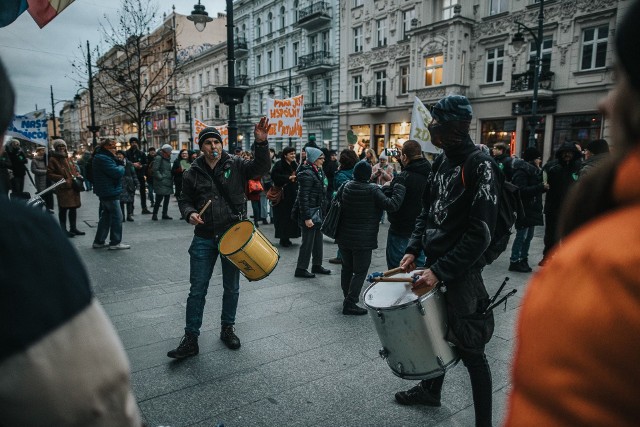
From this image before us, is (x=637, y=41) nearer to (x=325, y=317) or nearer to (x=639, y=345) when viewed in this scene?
(x=639, y=345)

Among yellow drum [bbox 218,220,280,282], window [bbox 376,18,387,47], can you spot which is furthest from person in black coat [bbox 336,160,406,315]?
window [bbox 376,18,387,47]

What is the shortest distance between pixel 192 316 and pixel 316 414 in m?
1.53

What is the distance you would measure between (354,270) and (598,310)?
4.39 m

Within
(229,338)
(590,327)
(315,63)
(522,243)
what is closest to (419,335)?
(590,327)

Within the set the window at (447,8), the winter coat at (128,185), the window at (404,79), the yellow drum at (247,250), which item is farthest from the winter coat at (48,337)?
the window at (404,79)

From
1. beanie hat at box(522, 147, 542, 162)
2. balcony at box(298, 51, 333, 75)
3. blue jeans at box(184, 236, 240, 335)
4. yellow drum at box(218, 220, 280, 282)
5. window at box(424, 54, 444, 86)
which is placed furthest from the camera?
balcony at box(298, 51, 333, 75)

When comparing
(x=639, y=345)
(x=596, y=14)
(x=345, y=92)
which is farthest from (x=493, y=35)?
(x=639, y=345)

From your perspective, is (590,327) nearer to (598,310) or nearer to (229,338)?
(598,310)

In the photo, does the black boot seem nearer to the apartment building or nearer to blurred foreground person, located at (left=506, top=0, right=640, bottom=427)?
blurred foreground person, located at (left=506, top=0, right=640, bottom=427)

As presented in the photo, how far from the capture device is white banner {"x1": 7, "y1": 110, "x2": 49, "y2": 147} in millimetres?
10242

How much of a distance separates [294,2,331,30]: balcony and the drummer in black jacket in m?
33.6

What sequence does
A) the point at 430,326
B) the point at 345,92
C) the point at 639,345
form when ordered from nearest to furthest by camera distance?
the point at 639,345, the point at 430,326, the point at 345,92

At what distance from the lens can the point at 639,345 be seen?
63 cm

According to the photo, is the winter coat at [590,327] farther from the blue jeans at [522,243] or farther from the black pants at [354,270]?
the blue jeans at [522,243]
